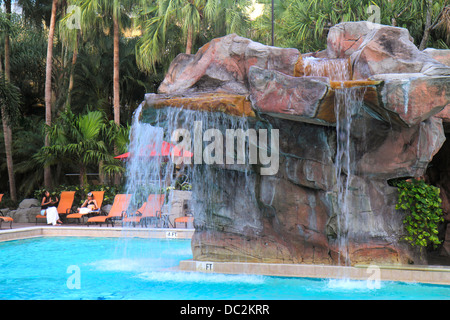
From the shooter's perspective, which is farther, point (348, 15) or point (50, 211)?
point (348, 15)

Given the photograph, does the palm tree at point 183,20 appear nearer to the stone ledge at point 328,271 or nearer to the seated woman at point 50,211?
the seated woman at point 50,211

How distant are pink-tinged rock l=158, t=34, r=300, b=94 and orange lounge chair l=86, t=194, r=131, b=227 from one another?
26.5 ft

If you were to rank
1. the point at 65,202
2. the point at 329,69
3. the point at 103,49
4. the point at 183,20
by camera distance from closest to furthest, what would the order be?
the point at 329,69
the point at 65,202
the point at 183,20
the point at 103,49

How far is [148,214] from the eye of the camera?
14758mm

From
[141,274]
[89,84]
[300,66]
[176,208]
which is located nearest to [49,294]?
[141,274]

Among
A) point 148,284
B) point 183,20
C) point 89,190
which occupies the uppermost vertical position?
point 183,20

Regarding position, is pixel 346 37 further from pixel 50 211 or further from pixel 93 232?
pixel 50 211

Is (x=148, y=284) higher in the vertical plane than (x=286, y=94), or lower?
lower

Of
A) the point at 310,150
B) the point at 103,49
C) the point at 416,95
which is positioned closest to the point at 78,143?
the point at 103,49

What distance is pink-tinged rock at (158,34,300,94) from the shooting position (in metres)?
7.83

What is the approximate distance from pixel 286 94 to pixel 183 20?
15.0m

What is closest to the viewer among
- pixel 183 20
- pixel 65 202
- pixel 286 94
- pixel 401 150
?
pixel 286 94

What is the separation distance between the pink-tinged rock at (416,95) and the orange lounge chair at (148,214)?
9940 mm
